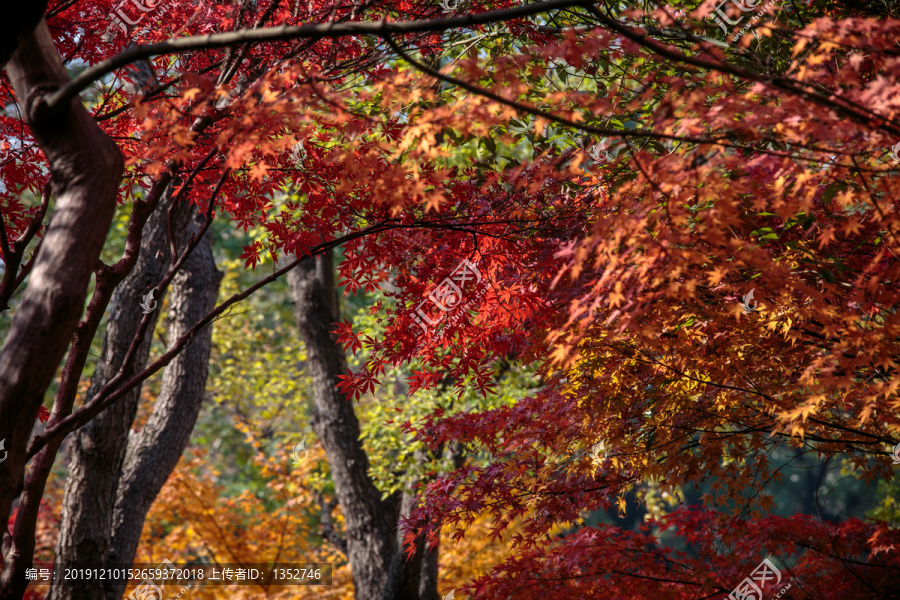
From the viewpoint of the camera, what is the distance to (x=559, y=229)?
2934mm

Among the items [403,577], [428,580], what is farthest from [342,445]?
[428,580]

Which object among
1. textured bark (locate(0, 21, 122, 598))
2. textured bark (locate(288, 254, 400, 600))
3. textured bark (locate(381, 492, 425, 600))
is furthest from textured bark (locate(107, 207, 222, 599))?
textured bark (locate(0, 21, 122, 598))

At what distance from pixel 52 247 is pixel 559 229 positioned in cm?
197

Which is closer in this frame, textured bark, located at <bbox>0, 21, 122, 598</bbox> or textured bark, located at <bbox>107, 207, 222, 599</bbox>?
textured bark, located at <bbox>0, 21, 122, 598</bbox>

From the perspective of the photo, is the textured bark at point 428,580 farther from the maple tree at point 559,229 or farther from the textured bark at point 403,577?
the maple tree at point 559,229

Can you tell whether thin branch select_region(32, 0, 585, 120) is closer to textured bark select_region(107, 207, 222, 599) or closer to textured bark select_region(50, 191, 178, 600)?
textured bark select_region(50, 191, 178, 600)

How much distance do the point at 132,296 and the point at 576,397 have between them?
3.44m

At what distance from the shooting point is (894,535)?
3752 mm

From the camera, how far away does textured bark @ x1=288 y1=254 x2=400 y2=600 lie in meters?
6.18

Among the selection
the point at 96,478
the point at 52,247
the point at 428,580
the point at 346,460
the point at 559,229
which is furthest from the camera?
the point at 428,580

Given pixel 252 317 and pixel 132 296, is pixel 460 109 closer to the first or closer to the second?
pixel 132 296

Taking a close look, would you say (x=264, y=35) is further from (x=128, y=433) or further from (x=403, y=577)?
(x=403, y=577)

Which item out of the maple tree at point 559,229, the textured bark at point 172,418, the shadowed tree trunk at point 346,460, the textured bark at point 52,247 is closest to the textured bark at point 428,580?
the shadowed tree trunk at point 346,460

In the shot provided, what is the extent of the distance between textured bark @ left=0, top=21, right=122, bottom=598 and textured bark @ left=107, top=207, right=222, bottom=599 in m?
3.64
